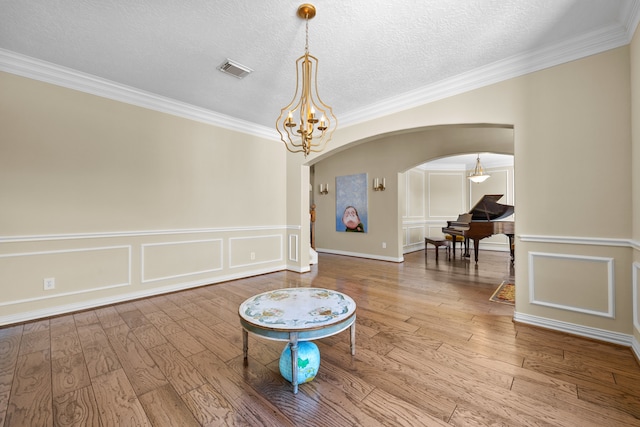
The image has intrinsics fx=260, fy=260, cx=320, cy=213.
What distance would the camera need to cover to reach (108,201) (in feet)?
10.7

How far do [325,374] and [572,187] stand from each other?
2827mm

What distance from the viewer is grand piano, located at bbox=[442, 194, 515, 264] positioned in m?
5.04

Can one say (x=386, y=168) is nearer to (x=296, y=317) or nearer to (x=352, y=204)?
(x=352, y=204)

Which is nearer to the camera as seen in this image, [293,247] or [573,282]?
[573,282]

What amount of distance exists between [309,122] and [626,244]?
9.54 ft

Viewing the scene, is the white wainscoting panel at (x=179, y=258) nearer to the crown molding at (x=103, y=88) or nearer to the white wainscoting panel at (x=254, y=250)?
the white wainscoting panel at (x=254, y=250)

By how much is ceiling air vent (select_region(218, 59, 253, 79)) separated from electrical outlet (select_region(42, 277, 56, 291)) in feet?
9.87

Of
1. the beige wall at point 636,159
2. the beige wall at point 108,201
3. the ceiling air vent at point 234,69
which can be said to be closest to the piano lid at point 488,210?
the beige wall at point 636,159

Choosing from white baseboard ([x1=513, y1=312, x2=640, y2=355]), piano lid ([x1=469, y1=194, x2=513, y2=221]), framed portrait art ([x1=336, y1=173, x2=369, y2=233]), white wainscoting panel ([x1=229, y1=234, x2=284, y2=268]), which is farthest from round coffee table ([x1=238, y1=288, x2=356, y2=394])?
piano lid ([x1=469, y1=194, x2=513, y2=221])

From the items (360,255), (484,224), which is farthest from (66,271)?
(484,224)

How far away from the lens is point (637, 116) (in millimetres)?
2070

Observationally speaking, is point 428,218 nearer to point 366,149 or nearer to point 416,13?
point 366,149

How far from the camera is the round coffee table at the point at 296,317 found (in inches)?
63.6

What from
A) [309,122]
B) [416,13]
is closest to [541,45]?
[416,13]
